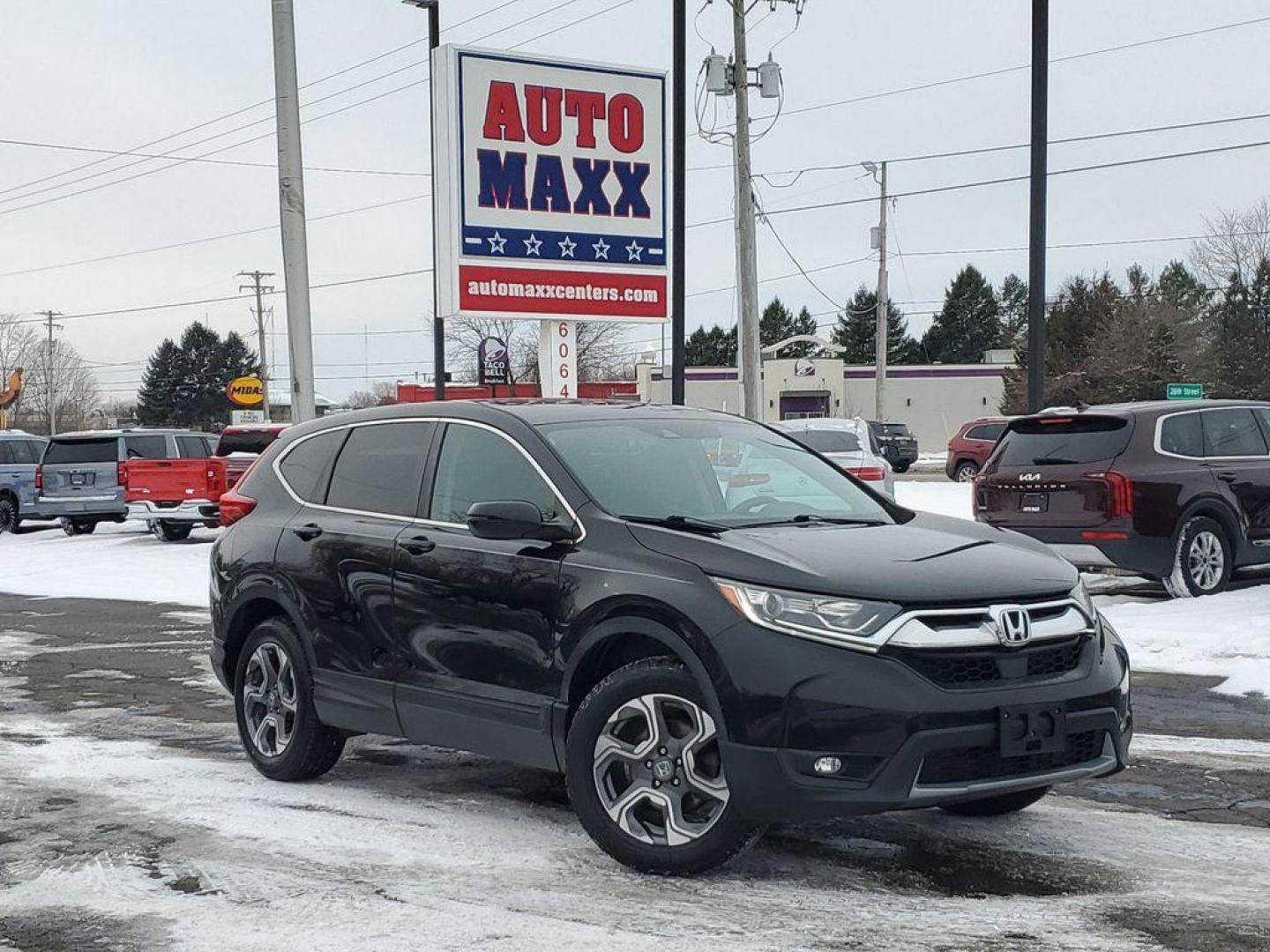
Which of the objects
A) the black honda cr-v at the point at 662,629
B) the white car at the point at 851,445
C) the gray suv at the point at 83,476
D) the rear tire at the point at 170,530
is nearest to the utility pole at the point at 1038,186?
the white car at the point at 851,445

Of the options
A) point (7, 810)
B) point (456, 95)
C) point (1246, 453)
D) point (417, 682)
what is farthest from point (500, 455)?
point (456, 95)

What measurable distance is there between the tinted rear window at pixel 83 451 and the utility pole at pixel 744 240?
11001 mm

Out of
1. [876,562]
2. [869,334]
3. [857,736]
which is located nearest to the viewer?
[857,736]

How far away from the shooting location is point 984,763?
502 centimetres

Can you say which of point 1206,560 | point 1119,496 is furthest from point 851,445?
point 1119,496

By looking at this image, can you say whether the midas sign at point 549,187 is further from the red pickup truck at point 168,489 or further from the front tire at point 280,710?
the front tire at point 280,710

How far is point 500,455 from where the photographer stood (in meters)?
6.36

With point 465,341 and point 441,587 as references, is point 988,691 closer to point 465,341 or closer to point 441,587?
point 441,587

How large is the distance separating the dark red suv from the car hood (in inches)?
284

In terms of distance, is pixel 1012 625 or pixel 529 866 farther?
pixel 529 866

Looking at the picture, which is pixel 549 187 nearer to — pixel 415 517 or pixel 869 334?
pixel 415 517

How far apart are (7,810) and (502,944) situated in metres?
3.05

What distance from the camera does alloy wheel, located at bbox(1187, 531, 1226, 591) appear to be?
42.5 feet

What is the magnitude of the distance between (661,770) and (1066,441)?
889cm
